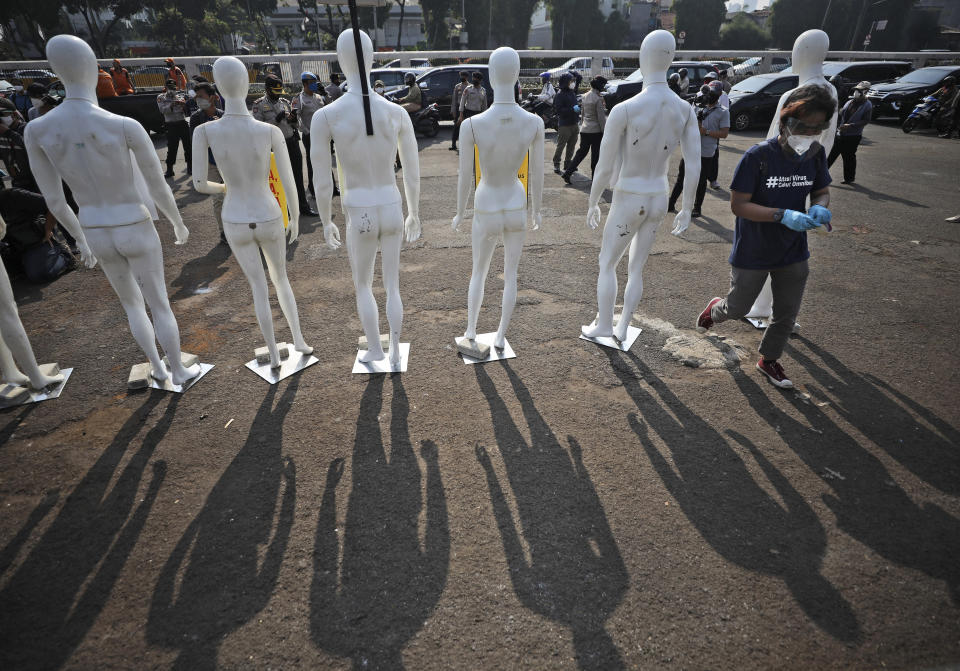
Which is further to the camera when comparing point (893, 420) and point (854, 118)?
point (854, 118)

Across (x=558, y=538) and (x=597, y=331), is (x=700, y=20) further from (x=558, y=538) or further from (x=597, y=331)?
(x=558, y=538)

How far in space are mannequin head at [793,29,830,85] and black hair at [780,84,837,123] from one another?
3.70 ft

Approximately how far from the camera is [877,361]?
4.08m

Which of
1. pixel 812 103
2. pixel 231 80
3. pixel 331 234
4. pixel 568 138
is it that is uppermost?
pixel 231 80

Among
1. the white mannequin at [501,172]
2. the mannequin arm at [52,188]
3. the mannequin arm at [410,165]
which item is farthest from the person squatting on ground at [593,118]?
the mannequin arm at [52,188]

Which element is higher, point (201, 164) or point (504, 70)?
point (504, 70)

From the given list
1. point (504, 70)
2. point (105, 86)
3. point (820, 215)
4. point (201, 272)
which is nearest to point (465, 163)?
point (504, 70)

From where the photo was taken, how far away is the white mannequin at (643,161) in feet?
11.5

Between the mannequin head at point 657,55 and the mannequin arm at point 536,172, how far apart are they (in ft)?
2.81

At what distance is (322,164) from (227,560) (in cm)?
248

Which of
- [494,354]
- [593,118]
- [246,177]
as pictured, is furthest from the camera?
[593,118]

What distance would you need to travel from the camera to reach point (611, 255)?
13.3 ft

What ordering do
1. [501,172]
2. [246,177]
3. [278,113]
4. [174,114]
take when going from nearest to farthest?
1. [246,177]
2. [501,172]
3. [278,113]
4. [174,114]

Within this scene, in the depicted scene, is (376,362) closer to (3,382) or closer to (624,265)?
(3,382)
